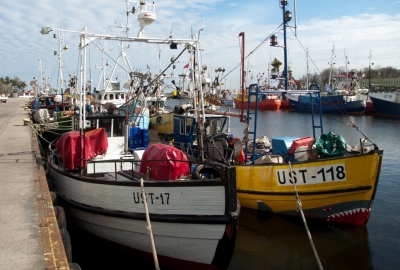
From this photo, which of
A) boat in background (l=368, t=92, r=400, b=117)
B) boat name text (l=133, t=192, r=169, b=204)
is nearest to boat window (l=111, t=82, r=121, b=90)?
boat name text (l=133, t=192, r=169, b=204)

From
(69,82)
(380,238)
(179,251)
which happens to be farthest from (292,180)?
(69,82)

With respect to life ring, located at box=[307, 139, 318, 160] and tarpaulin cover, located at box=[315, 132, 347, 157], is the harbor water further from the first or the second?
life ring, located at box=[307, 139, 318, 160]

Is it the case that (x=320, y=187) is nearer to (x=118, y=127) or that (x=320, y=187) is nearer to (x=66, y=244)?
(x=118, y=127)

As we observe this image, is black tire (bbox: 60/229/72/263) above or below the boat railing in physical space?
below

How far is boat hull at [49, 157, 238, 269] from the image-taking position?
7164 millimetres

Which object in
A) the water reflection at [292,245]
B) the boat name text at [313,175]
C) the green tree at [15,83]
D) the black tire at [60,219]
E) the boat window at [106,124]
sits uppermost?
the green tree at [15,83]

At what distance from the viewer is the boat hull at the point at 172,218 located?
7.16 m

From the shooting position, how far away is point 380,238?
10.5m

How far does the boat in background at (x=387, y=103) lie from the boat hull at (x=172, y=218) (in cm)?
5019

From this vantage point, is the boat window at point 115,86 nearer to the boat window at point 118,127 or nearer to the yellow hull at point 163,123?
the yellow hull at point 163,123

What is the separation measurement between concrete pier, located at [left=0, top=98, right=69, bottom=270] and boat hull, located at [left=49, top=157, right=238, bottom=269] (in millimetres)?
1288

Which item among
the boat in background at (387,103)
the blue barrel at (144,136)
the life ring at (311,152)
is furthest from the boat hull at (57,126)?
the boat in background at (387,103)

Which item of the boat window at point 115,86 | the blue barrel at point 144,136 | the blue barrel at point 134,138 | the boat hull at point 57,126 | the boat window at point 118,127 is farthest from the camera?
the boat window at point 115,86

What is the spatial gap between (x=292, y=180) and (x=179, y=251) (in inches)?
163
